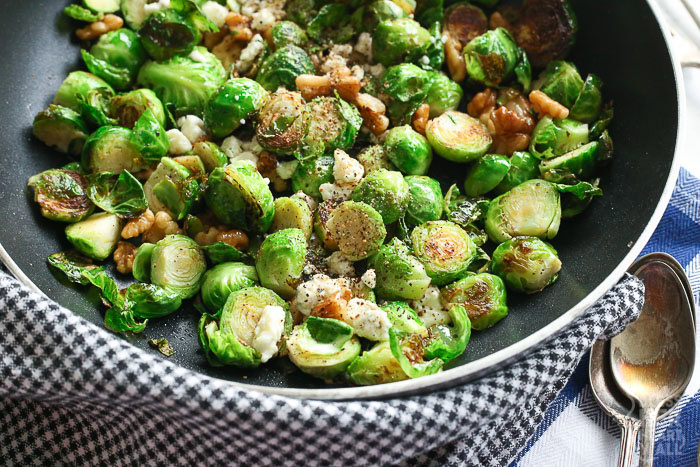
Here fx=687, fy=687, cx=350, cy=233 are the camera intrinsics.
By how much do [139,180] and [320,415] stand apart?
1.47m

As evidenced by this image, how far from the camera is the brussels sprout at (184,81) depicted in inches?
125

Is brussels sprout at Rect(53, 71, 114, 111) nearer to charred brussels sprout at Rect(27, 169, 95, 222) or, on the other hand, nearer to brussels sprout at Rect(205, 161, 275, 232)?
charred brussels sprout at Rect(27, 169, 95, 222)

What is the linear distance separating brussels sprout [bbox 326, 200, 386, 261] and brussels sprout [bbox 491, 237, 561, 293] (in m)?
0.51

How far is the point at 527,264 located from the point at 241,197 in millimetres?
1176

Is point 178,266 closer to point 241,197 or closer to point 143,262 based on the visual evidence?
point 143,262

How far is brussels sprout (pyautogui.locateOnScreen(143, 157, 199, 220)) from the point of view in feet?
9.41

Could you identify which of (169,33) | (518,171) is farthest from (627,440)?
(169,33)


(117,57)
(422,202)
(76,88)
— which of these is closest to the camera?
(422,202)

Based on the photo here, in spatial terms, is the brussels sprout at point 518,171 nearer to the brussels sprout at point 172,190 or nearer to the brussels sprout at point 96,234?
the brussels sprout at point 172,190

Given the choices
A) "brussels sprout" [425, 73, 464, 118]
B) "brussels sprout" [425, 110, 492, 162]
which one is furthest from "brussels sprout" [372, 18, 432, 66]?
"brussels sprout" [425, 110, 492, 162]

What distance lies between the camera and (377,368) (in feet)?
8.04

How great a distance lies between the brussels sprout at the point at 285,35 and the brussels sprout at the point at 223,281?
115cm

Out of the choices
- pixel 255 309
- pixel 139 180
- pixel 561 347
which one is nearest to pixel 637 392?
pixel 561 347

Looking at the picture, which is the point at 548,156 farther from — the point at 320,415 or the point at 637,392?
the point at 320,415
